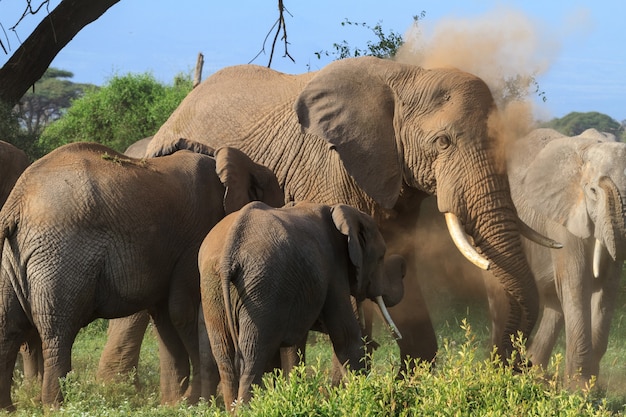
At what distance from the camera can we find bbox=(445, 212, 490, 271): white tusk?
811 cm

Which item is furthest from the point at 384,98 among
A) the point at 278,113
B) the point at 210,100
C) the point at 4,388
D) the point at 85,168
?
the point at 4,388

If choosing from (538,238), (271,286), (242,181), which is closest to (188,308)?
(242,181)

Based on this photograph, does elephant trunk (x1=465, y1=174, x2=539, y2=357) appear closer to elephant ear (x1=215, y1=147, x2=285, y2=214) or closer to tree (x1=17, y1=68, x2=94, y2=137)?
elephant ear (x1=215, y1=147, x2=285, y2=214)

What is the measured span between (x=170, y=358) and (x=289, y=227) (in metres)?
1.79

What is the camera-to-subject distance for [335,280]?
24.1 ft

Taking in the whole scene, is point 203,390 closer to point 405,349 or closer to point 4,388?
point 4,388

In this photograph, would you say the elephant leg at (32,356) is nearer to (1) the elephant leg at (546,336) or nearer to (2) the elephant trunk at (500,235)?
(2) the elephant trunk at (500,235)

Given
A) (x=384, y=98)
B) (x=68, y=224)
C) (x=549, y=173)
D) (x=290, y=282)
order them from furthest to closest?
(x=549, y=173), (x=384, y=98), (x=68, y=224), (x=290, y=282)

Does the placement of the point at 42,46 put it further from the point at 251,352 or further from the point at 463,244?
the point at 251,352

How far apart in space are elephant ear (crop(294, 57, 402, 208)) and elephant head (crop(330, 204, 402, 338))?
0.98 meters

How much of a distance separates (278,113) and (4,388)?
8.96 feet

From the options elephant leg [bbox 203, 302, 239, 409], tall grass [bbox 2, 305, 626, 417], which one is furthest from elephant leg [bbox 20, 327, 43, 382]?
elephant leg [bbox 203, 302, 239, 409]

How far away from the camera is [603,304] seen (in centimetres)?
1034

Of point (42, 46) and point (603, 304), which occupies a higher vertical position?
point (42, 46)
